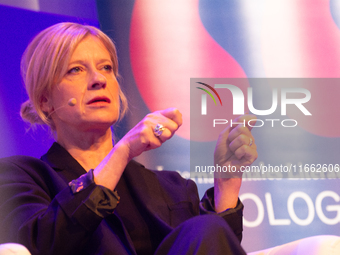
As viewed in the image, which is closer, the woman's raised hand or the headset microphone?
the woman's raised hand

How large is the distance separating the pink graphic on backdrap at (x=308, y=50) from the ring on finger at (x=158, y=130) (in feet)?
3.66

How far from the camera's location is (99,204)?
2.86ft

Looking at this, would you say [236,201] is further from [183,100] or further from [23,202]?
[183,100]

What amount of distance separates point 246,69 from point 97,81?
0.96m

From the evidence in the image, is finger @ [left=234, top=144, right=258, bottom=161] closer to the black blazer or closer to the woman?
the woman

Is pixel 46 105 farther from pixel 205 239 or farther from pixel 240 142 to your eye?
pixel 205 239

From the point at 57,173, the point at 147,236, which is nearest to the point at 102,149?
the point at 57,173

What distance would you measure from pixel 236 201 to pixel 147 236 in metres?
0.31

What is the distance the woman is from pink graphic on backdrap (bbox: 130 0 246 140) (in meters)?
0.55

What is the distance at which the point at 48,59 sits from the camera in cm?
121

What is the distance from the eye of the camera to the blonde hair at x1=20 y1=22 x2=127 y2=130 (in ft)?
3.95

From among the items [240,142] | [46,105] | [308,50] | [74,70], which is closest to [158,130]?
[240,142]

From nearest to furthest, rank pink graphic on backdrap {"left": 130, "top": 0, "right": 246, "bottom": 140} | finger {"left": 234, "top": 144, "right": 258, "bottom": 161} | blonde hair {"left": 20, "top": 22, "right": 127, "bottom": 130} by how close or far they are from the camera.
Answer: finger {"left": 234, "top": 144, "right": 258, "bottom": 161}, blonde hair {"left": 20, "top": 22, "right": 127, "bottom": 130}, pink graphic on backdrap {"left": 130, "top": 0, "right": 246, "bottom": 140}

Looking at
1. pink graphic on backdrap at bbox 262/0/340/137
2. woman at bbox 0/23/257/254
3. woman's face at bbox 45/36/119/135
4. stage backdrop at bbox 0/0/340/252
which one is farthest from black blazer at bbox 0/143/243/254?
pink graphic on backdrap at bbox 262/0/340/137
